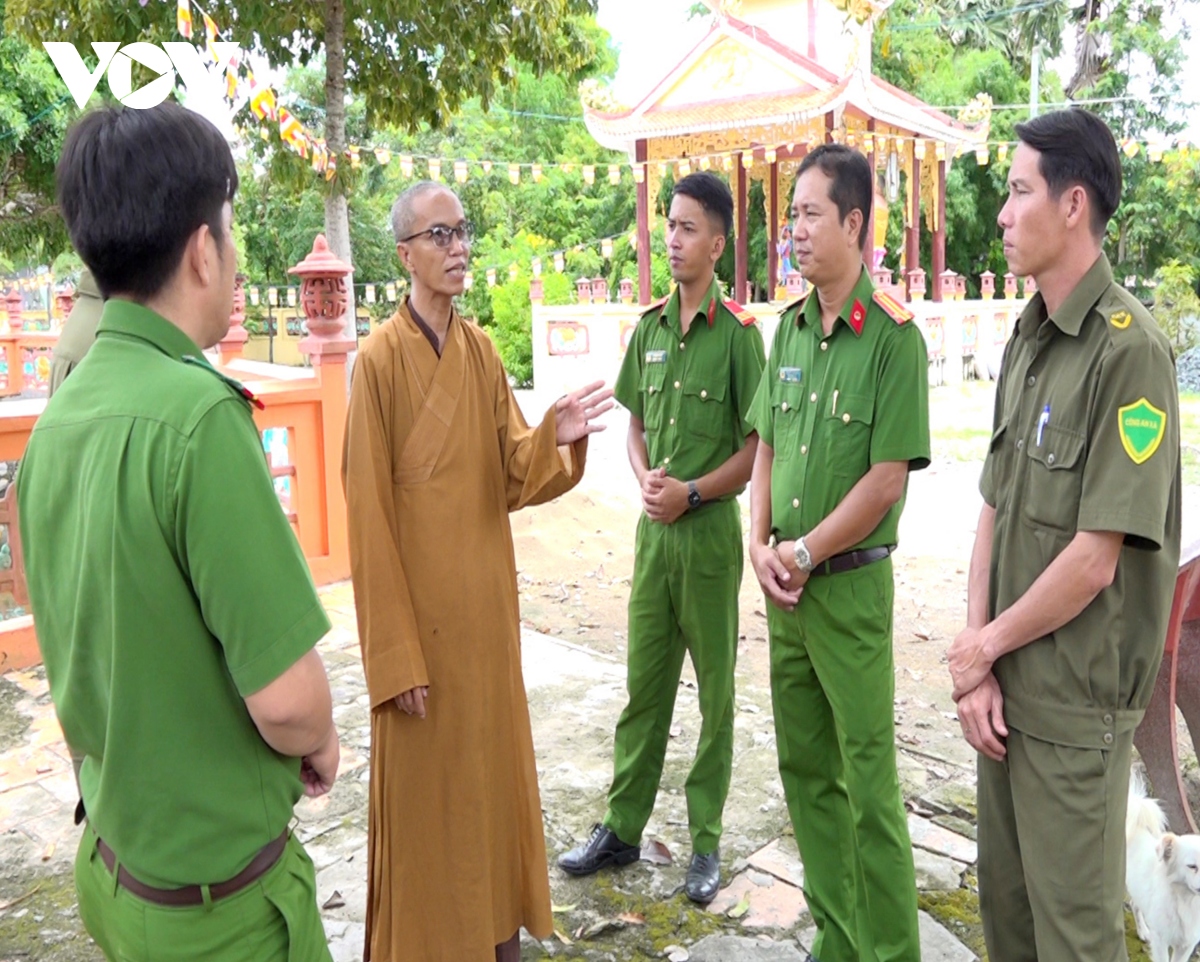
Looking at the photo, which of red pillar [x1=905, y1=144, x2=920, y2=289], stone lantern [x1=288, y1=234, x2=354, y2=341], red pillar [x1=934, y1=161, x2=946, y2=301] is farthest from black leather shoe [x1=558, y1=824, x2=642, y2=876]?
red pillar [x1=934, y1=161, x2=946, y2=301]

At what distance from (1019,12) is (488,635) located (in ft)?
85.6

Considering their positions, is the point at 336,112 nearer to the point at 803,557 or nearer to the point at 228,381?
the point at 803,557

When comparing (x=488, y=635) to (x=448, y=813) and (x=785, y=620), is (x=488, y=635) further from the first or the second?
(x=785, y=620)

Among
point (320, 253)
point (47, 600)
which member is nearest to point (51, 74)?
point (320, 253)

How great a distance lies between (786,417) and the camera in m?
2.63

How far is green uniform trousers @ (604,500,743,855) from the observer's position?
2.95 meters

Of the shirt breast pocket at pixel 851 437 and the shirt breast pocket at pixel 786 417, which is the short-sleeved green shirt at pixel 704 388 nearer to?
the shirt breast pocket at pixel 786 417

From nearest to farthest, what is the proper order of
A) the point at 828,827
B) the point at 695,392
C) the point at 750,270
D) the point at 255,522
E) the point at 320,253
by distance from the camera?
the point at 255,522
the point at 828,827
the point at 695,392
the point at 320,253
the point at 750,270

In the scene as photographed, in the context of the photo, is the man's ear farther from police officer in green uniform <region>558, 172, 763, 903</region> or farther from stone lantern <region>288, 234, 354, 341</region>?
stone lantern <region>288, 234, 354, 341</region>

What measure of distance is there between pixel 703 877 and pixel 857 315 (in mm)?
1582

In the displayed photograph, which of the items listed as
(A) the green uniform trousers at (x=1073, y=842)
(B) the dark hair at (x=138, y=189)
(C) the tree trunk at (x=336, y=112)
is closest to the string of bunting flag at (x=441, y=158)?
(C) the tree trunk at (x=336, y=112)

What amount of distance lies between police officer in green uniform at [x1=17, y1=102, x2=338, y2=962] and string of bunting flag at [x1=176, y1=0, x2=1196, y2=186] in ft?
16.5

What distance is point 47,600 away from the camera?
4.61ft

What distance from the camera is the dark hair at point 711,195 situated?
3.00 meters
